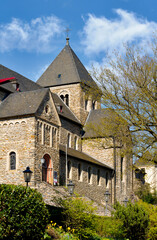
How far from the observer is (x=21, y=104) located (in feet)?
90.4

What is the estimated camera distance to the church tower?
42.8 m

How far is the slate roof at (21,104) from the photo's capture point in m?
26.7

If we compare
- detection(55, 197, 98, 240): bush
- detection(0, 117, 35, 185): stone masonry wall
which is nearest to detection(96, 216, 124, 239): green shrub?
detection(55, 197, 98, 240): bush

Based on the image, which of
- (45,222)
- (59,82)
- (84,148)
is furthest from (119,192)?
(45,222)

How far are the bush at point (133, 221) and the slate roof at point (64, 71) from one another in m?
25.3

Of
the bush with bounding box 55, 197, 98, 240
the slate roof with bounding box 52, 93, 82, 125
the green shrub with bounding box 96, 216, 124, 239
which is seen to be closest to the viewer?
the bush with bounding box 55, 197, 98, 240

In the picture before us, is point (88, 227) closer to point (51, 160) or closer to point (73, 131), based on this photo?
point (51, 160)

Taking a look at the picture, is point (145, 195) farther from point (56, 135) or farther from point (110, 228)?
point (110, 228)

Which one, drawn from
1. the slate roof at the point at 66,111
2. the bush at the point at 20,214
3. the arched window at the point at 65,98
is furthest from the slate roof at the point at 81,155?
the bush at the point at 20,214

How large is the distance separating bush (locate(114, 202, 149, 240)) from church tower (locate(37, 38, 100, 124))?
75.9 feet

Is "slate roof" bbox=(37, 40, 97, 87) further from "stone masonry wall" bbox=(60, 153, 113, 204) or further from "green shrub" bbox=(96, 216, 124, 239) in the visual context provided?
"green shrub" bbox=(96, 216, 124, 239)

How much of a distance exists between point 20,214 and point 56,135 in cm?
1699

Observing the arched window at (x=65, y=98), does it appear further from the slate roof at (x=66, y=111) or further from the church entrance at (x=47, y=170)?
the church entrance at (x=47, y=170)

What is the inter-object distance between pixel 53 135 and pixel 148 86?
1041 cm
